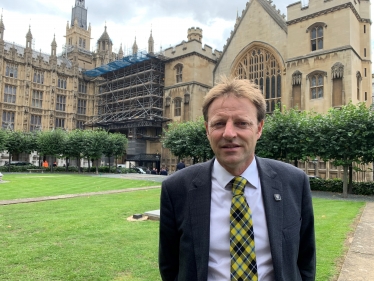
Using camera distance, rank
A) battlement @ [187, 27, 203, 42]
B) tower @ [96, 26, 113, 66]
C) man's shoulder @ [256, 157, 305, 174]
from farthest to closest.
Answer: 1. tower @ [96, 26, 113, 66]
2. battlement @ [187, 27, 203, 42]
3. man's shoulder @ [256, 157, 305, 174]

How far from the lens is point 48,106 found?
49.1m

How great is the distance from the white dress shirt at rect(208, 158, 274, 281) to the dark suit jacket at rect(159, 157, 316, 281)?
0.05m

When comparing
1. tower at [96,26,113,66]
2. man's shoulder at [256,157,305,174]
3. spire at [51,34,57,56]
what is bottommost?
man's shoulder at [256,157,305,174]

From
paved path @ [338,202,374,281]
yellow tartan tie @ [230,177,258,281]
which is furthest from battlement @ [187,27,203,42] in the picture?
yellow tartan tie @ [230,177,258,281]

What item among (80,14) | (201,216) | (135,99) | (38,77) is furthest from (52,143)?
(80,14)

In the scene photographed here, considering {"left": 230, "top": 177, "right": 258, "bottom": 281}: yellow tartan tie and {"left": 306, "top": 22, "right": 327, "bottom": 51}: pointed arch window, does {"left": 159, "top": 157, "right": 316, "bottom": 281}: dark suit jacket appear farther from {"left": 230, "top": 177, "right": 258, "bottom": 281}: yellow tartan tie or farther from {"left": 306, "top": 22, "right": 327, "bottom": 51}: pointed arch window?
{"left": 306, "top": 22, "right": 327, "bottom": 51}: pointed arch window

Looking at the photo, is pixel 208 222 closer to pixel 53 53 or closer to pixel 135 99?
pixel 135 99

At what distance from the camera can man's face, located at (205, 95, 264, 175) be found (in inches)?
74.7

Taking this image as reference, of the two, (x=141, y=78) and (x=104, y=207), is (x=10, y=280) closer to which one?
(x=104, y=207)

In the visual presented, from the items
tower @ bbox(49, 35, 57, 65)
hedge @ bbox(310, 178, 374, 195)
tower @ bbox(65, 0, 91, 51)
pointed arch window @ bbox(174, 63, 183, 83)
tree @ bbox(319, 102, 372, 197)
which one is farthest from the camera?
tower @ bbox(65, 0, 91, 51)

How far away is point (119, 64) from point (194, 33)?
13512 millimetres

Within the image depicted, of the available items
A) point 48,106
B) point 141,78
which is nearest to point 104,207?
point 141,78

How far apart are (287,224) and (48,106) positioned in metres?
53.4

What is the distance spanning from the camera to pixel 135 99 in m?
42.8
